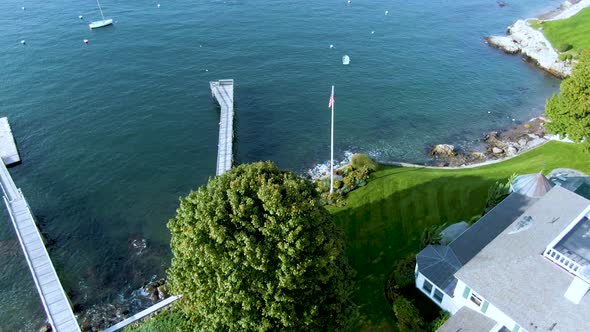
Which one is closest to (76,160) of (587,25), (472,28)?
(472,28)

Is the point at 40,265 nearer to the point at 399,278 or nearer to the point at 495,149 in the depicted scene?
the point at 399,278

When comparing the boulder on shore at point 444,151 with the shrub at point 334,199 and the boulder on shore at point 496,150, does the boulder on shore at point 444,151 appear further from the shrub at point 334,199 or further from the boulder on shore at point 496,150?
the shrub at point 334,199

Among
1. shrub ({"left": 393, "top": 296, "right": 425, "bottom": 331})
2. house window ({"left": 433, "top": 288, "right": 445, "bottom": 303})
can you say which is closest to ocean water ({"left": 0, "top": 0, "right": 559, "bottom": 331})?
shrub ({"left": 393, "top": 296, "right": 425, "bottom": 331})

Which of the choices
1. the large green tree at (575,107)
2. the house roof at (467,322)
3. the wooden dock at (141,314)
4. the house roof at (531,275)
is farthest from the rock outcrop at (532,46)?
the wooden dock at (141,314)

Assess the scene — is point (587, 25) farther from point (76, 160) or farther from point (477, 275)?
point (76, 160)

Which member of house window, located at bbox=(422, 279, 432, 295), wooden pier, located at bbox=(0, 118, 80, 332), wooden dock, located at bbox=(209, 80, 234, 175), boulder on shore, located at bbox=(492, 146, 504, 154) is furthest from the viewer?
boulder on shore, located at bbox=(492, 146, 504, 154)

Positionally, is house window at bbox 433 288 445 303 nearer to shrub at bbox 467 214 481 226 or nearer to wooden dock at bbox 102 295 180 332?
shrub at bbox 467 214 481 226

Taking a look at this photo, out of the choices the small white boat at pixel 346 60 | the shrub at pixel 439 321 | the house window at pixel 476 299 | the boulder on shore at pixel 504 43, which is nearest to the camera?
the house window at pixel 476 299
